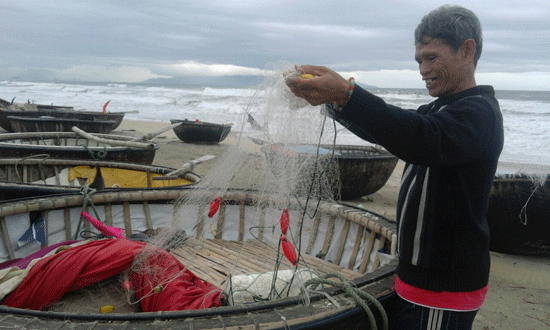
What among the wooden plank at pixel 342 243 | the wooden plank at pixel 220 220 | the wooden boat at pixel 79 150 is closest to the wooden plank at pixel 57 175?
the wooden boat at pixel 79 150

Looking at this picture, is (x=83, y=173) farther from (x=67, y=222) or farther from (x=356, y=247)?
(x=356, y=247)

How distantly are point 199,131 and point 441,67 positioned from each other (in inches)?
473

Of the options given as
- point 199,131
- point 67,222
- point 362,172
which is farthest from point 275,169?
point 199,131

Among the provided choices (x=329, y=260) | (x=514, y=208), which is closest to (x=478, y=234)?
(x=329, y=260)

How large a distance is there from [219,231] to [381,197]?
4.79m

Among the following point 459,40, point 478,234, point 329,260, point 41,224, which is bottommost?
point 329,260

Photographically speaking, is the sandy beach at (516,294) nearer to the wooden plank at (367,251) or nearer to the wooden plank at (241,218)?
the wooden plank at (241,218)

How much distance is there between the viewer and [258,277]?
2.20 metres

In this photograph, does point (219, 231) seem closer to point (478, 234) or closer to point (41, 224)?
point (41, 224)

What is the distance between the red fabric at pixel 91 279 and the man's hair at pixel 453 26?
1570 millimetres

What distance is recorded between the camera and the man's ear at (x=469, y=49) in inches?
52.4

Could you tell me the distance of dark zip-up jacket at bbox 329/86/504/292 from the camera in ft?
3.64

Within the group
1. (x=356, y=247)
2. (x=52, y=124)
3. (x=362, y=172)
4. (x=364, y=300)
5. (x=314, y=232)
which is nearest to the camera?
(x=364, y=300)

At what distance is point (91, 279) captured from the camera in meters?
2.13
